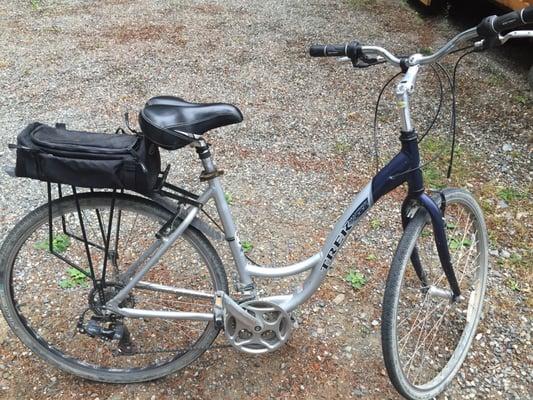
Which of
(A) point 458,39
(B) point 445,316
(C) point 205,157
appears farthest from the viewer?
(B) point 445,316

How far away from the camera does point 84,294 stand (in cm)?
298

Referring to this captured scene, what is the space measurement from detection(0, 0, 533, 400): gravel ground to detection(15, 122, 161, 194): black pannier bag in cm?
119

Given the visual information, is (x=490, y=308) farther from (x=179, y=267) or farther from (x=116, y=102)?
(x=116, y=102)

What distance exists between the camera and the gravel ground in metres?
2.55

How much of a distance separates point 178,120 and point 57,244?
1851 millimetres

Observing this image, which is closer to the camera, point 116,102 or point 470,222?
point 470,222

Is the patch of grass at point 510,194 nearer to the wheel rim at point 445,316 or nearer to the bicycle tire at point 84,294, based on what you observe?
the wheel rim at point 445,316

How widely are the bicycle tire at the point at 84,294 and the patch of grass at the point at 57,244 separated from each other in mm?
38

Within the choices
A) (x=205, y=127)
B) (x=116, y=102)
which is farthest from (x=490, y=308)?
(x=116, y=102)

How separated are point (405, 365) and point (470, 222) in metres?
0.82

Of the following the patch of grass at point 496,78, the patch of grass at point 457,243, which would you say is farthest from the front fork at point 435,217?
the patch of grass at point 496,78

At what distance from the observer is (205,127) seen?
1.92 metres

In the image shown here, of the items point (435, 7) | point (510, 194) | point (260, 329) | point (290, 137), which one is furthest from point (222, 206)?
point (435, 7)

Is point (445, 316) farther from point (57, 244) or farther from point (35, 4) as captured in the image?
point (35, 4)
